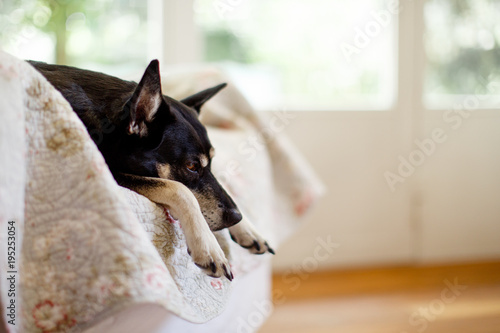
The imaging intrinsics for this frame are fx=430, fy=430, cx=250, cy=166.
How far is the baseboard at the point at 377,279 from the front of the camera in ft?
7.27

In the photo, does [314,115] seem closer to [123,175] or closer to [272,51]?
[272,51]

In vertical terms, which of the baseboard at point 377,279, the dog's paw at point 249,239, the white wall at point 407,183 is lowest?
the baseboard at point 377,279

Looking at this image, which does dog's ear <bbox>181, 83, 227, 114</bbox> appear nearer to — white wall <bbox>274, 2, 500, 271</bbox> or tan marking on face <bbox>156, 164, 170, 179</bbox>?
tan marking on face <bbox>156, 164, 170, 179</bbox>

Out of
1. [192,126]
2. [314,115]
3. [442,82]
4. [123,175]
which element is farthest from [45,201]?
[442,82]

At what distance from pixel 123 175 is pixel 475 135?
8.32 ft

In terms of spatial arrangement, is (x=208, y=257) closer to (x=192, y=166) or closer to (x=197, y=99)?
(x=192, y=166)

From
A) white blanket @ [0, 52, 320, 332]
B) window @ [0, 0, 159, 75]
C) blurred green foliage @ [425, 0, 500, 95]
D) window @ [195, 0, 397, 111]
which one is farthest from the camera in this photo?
blurred green foliage @ [425, 0, 500, 95]

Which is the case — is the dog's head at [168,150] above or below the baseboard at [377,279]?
above

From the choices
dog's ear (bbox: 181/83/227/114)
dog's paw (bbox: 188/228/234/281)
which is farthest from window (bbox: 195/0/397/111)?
dog's paw (bbox: 188/228/234/281)

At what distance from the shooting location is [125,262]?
1.78 ft

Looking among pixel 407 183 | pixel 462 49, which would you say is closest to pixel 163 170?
pixel 407 183

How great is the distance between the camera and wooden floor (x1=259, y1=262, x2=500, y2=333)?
5.78ft

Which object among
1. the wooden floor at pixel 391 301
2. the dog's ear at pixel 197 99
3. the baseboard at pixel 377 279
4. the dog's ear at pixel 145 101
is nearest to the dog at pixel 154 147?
the dog's ear at pixel 145 101

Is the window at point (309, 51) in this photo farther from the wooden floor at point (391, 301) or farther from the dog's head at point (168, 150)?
the dog's head at point (168, 150)
